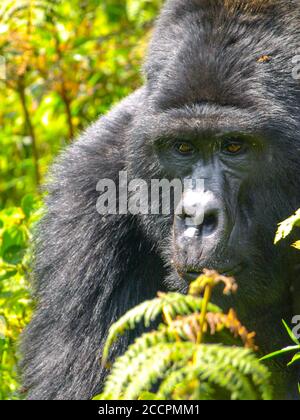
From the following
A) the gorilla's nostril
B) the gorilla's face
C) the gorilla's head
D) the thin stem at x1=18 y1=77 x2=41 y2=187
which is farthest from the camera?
the thin stem at x1=18 y1=77 x2=41 y2=187

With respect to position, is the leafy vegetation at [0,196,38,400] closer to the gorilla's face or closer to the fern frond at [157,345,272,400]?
the gorilla's face

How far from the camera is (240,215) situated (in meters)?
4.78

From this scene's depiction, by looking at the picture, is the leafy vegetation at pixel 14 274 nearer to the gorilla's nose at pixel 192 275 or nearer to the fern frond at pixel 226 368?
the gorilla's nose at pixel 192 275

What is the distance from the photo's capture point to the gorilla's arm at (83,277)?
5.16 m

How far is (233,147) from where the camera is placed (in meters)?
4.86

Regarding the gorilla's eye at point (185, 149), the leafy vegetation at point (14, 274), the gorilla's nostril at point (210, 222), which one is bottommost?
the leafy vegetation at point (14, 274)

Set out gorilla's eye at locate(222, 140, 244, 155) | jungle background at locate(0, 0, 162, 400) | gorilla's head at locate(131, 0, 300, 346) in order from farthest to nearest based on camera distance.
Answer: jungle background at locate(0, 0, 162, 400) → gorilla's eye at locate(222, 140, 244, 155) → gorilla's head at locate(131, 0, 300, 346)

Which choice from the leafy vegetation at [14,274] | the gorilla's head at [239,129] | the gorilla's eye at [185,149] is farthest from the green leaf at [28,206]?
the gorilla's eye at [185,149]

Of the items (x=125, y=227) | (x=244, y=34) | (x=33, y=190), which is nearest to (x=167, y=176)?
(x=125, y=227)

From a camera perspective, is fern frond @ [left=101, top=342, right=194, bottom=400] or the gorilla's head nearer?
fern frond @ [left=101, top=342, right=194, bottom=400]

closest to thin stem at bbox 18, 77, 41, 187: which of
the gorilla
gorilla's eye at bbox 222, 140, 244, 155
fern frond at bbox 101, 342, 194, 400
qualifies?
the gorilla

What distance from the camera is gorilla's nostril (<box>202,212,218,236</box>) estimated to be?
4.45 metres

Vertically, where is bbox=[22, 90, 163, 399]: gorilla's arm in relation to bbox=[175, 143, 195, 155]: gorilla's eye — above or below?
below

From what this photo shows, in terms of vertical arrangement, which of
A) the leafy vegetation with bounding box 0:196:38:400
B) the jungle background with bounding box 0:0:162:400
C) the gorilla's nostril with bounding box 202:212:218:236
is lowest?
the leafy vegetation with bounding box 0:196:38:400
